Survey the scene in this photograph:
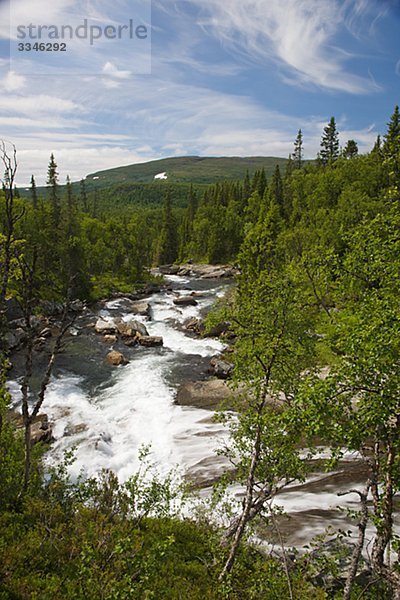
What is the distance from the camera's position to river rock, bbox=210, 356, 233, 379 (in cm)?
2642

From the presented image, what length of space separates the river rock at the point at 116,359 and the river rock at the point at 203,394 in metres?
6.23

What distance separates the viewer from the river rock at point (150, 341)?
3319cm

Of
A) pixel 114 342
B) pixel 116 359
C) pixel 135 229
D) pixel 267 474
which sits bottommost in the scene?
pixel 116 359

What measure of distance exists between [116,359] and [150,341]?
455 centimetres

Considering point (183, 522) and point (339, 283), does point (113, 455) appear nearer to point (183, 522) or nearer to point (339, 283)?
point (183, 522)

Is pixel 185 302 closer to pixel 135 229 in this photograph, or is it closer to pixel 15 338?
pixel 15 338

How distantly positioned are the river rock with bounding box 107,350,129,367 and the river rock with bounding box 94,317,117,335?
6.42 m

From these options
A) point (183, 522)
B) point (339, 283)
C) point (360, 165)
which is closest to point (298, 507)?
point (183, 522)

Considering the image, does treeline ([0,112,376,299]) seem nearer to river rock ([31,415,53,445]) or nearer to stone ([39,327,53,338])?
stone ([39,327,53,338])

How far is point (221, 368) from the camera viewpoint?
26797mm

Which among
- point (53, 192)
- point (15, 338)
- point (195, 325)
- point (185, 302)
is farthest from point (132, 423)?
point (53, 192)

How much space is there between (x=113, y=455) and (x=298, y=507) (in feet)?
27.8

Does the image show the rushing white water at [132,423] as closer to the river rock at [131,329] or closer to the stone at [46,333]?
the river rock at [131,329]

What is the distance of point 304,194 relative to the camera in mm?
72750
